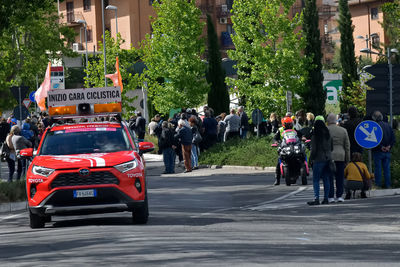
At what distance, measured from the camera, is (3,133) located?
42.2 metres

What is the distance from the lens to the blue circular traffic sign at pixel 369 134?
71.7 ft

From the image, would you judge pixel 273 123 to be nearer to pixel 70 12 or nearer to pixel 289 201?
pixel 289 201

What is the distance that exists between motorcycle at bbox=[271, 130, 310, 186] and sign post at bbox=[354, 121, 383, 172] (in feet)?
9.90

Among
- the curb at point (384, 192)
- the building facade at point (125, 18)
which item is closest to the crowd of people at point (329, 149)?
the curb at point (384, 192)

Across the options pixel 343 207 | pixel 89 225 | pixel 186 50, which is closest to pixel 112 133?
pixel 89 225

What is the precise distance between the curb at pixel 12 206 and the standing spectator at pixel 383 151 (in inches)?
318

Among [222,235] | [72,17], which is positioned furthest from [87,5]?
[222,235]

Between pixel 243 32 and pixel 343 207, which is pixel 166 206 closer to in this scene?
pixel 343 207

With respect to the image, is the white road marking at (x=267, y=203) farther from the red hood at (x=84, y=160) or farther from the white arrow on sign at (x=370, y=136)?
the red hood at (x=84, y=160)

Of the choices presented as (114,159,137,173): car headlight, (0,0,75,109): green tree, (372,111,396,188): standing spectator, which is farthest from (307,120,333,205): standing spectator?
(0,0,75,109): green tree

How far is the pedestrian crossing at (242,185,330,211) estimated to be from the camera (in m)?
19.6

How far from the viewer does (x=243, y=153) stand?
33.3 meters

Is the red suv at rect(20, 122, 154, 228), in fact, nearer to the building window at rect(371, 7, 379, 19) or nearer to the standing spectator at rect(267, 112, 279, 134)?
the standing spectator at rect(267, 112, 279, 134)

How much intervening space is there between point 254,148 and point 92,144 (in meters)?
16.9
